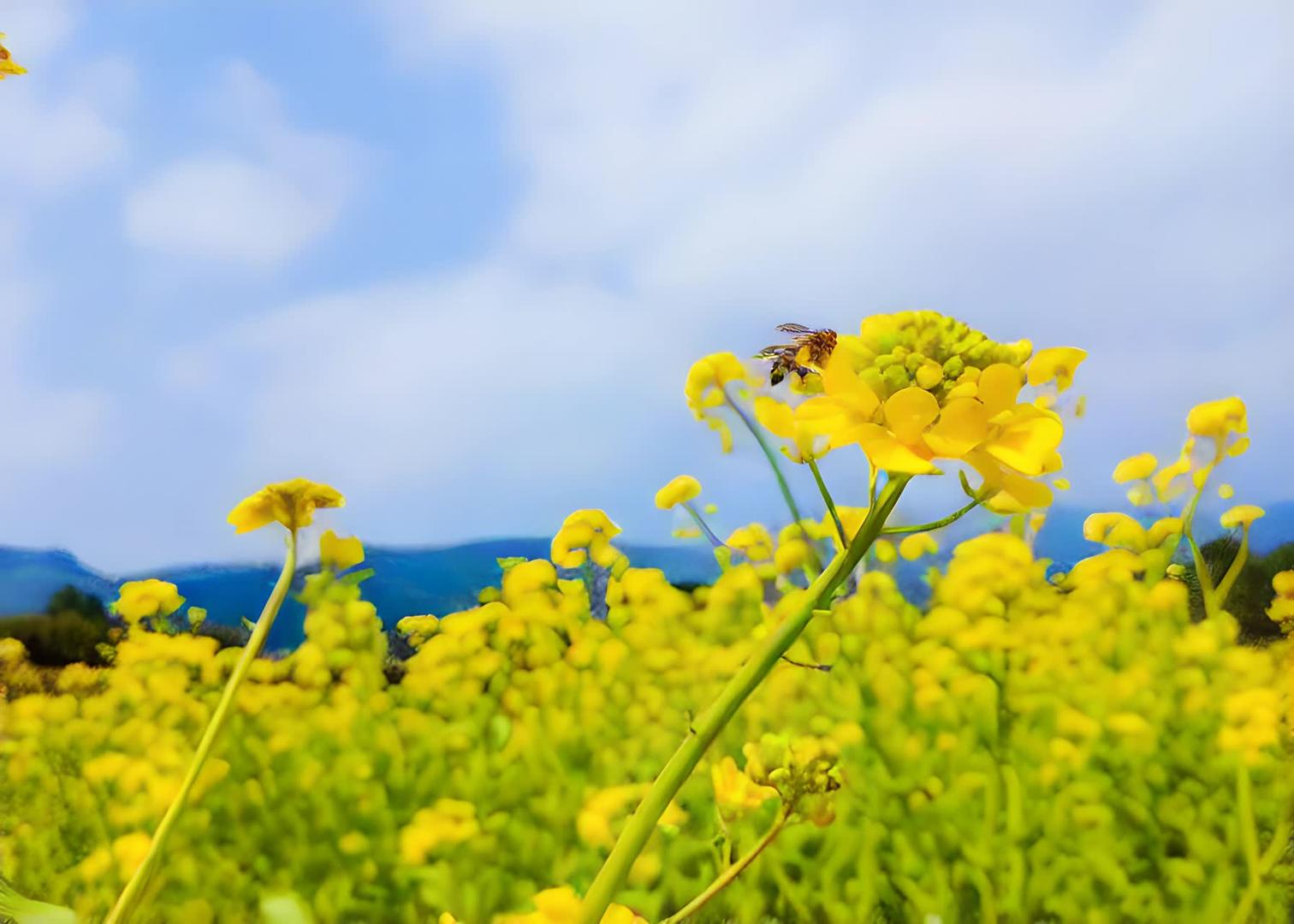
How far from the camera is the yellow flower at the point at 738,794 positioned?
94 centimetres

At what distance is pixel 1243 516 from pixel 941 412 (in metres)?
1.11

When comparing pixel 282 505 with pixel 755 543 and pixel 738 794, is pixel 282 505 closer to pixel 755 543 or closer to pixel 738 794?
pixel 738 794

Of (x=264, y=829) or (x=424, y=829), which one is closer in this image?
(x=424, y=829)

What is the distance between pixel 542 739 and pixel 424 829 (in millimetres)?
237

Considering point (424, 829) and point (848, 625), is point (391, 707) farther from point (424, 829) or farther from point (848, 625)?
point (848, 625)

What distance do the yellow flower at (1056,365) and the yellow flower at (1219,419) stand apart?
0.83 m

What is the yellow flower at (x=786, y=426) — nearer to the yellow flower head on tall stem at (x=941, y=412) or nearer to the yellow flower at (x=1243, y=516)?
the yellow flower head on tall stem at (x=941, y=412)

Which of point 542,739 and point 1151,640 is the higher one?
point 1151,640

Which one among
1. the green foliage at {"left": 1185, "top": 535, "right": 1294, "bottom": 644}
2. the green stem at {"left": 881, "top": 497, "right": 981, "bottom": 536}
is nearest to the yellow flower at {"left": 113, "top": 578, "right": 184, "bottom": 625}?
the green stem at {"left": 881, "top": 497, "right": 981, "bottom": 536}

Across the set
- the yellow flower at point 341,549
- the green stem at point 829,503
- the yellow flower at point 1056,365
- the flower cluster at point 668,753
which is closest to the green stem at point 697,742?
the green stem at point 829,503

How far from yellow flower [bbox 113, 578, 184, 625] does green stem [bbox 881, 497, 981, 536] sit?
1.34 m

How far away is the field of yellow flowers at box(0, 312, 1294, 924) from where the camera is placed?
1274 mm

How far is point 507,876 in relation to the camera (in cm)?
124

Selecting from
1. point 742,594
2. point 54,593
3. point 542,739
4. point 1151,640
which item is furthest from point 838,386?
point 54,593
